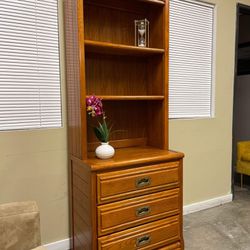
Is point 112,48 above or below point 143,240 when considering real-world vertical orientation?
above

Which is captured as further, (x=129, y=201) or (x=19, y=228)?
(x=129, y=201)

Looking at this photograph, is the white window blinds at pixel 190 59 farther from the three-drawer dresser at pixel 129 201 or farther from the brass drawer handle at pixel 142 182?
the brass drawer handle at pixel 142 182

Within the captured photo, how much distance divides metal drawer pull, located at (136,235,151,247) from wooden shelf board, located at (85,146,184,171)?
0.54 metres

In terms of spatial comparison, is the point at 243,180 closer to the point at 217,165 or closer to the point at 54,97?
the point at 217,165

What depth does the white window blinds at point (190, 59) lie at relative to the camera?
258 centimetres

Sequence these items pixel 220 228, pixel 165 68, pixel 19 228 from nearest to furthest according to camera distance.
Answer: pixel 19 228
pixel 165 68
pixel 220 228

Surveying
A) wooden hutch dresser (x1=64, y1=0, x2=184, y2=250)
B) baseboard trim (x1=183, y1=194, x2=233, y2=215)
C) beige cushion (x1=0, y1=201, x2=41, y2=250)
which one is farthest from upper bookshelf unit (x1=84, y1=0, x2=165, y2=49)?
baseboard trim (x1=183, y1=194, x2=233, y2=215)

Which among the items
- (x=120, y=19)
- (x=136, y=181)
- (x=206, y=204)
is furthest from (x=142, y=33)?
(x=206, y=204)

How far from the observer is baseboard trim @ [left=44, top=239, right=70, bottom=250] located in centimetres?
207

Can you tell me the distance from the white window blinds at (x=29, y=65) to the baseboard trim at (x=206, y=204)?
68.1 inches

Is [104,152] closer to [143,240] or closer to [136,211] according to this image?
[136,211]

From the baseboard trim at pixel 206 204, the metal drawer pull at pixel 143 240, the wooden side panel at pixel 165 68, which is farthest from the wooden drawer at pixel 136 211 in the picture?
the baseboard trim at pixel 206 204

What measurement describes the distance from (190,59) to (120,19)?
3.10 feet

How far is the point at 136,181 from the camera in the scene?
5.70 feet
